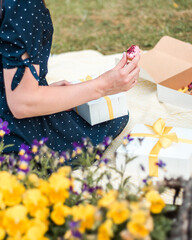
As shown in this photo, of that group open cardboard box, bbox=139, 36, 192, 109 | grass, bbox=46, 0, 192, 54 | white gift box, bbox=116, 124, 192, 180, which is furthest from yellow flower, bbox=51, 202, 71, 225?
grass, bbox=46, 0, 192, 54

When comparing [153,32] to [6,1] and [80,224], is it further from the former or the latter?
[80,224]

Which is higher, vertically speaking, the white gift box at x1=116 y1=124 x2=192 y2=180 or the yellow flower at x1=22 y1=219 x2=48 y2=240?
the yellow flower at x1=22 y1=219 x2=48 y2=240

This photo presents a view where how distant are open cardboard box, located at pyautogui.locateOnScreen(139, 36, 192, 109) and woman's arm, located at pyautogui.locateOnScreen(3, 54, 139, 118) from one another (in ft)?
1.95

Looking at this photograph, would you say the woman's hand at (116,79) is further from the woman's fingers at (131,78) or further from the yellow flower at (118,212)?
the yellow flower at (118,212)

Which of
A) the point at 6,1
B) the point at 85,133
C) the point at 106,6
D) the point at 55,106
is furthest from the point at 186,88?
the point at 106,6

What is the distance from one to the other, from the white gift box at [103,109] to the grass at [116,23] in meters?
1.51

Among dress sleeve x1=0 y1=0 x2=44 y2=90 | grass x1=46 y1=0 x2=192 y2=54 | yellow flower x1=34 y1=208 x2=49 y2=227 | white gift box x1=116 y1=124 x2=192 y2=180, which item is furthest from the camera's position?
grass x1=46 y1=0 x2=192 y2=54

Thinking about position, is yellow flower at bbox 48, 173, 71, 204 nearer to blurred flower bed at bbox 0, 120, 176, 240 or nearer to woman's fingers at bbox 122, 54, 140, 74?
blurred flower bed at bbox 0, 120, 176, 240

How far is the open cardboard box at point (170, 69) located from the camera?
7.09 ft

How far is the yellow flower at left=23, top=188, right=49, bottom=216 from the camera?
2.88ft

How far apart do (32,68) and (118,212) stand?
758mm

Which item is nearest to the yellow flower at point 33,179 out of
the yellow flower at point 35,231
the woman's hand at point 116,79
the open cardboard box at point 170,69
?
the yellow flower at point 35,231

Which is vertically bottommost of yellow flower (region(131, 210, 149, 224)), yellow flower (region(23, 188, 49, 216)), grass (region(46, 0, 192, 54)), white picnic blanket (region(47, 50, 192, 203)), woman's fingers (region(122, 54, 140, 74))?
grass (region(46, 0, 192, 54))

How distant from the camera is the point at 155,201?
0.88m
